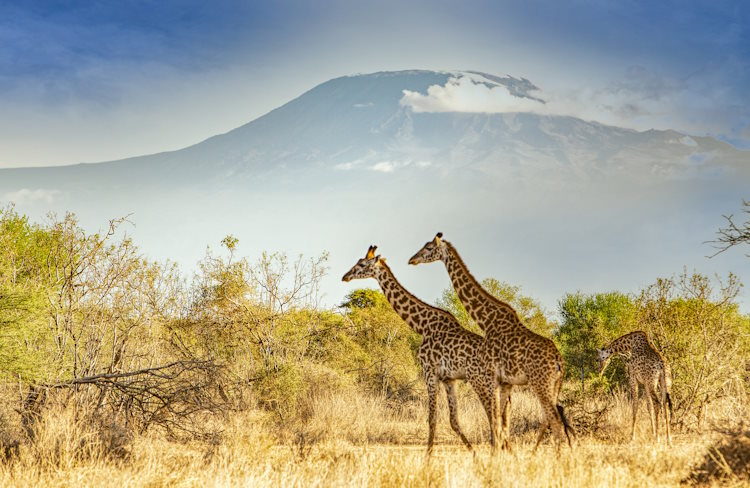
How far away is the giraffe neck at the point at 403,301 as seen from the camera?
12828 millimetres

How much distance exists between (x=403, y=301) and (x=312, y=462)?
371cm

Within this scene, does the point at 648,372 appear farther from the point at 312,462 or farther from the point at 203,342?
the point at 203,342

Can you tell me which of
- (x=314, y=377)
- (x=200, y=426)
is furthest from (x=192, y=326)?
(x=200, y=426)

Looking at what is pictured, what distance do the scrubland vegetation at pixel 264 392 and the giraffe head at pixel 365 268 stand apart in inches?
111

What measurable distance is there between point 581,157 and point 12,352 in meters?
173

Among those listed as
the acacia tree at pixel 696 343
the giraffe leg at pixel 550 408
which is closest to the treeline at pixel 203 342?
the acacia tree at pixel 696 343

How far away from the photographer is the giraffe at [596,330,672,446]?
1382 cm

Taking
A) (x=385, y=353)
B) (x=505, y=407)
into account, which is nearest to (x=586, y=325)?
(x=385, y=353)

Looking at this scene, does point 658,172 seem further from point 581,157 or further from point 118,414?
point 118,414

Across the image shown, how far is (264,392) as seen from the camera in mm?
17609

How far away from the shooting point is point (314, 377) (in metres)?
18.4

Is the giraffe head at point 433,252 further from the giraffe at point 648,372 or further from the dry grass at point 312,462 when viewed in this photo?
the giraffe at point 648,372

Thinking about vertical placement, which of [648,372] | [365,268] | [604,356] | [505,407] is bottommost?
[505,407]

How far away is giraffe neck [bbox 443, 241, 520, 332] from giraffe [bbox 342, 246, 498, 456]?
348 millimetres
